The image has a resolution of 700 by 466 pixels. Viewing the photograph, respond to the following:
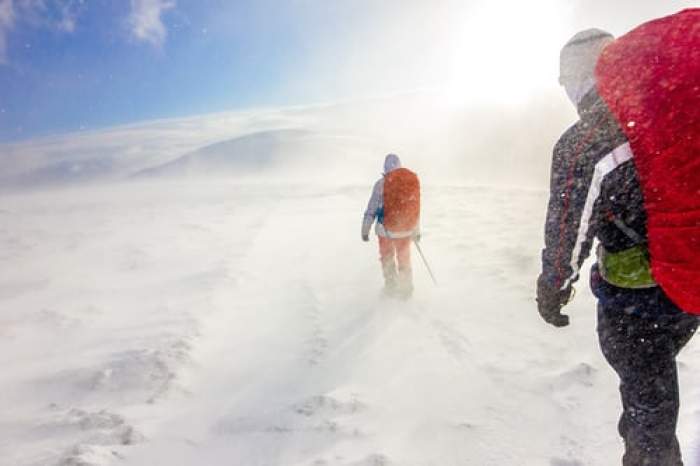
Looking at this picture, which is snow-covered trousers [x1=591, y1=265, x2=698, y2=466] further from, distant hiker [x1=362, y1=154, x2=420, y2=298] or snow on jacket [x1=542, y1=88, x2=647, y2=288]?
distant hiker [x1=362, y1=154, x2=420, y2=298]

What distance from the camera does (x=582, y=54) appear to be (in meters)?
1.94

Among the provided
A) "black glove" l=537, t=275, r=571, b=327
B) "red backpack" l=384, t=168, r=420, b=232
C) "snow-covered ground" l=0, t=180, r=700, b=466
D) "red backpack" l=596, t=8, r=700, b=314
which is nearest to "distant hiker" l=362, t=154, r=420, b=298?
"red backpack" l=384, t=168, r=420, b=232

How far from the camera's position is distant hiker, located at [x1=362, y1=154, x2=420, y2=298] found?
19.4ft

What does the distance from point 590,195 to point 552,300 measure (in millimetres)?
559

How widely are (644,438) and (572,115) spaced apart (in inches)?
1619

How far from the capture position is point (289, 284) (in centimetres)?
759

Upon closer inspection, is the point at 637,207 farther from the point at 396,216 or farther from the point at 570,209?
the point at 396,216

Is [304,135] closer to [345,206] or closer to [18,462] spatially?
[345,206]

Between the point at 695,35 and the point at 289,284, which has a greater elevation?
the point at 695,35

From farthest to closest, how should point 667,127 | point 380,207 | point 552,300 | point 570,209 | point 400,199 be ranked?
point 380,207 → point 400,199 → point 552,300 → point 570,209 → point 667,127

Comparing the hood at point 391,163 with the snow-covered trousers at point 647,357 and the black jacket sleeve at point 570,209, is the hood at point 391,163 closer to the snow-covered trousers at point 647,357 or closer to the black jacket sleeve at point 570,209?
the black jacket sleeve at point 570,209

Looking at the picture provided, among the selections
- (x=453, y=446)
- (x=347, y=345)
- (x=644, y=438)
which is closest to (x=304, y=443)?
(x=453, y=446)

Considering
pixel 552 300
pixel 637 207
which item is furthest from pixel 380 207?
pixel 637 207

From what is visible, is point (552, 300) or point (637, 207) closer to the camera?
point (637, 207)
